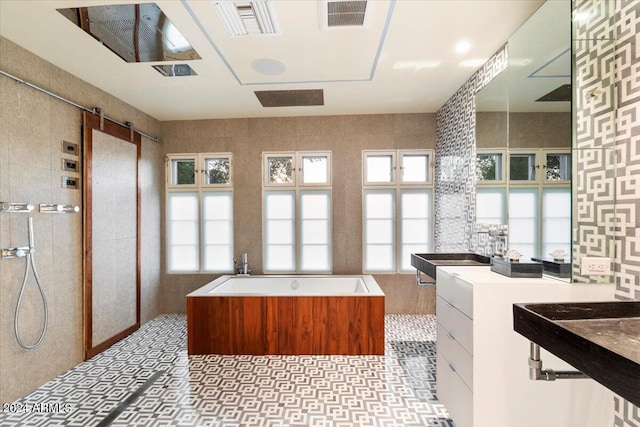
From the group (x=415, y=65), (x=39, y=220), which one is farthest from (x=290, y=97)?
(x=39, y=220)

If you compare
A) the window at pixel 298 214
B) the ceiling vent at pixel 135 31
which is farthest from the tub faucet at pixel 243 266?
the ceiling vent at pixel 135 31

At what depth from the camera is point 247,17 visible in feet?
6.45

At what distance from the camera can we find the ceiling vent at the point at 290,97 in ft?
10.7

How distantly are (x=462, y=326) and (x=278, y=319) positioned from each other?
1781mm

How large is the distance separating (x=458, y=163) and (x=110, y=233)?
3.81m

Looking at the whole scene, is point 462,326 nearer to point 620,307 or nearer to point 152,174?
point 620,307

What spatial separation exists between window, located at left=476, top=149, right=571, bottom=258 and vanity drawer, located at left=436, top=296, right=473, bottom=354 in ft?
2.08

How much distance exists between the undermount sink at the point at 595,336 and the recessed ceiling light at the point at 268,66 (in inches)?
98.3

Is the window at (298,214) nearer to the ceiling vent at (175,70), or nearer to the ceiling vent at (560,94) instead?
the ceiling vent at (175,70)

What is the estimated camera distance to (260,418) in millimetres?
2043

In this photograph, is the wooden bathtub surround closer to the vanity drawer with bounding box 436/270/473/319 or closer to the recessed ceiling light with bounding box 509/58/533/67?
the vanity drawer with bounding box 436/270/473/319

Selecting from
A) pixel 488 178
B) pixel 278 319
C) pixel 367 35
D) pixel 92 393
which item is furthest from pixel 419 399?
pixel 367 35

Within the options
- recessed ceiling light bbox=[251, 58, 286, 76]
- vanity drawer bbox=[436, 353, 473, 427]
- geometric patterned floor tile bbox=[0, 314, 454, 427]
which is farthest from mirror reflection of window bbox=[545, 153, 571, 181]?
recessed ceiling light bbox=[251, 58, 286, 76]

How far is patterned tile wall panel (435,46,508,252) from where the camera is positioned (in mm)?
2832
